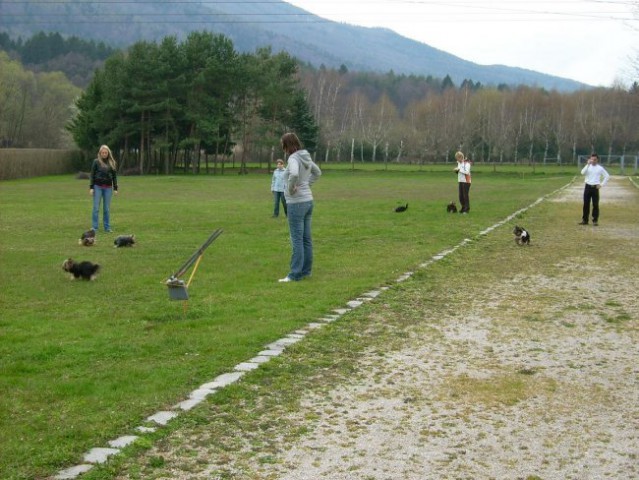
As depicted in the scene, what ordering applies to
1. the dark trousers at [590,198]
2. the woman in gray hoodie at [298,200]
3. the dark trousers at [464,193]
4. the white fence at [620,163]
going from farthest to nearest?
the white fence at [620,163] → the dark trousers at [464,193] → the dark trousers at [590,198] → the woman in gray hoodie at [298,200]

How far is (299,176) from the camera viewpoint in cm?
1125

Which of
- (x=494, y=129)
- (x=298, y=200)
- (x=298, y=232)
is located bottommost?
(x=298, y=232)

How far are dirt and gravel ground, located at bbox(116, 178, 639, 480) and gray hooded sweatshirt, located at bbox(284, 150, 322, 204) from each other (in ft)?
6.66

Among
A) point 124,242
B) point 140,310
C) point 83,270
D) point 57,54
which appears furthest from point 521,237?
point 57,54

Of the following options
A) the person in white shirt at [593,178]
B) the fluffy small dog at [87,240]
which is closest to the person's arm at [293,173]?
the fluffy small dog at [87,240]

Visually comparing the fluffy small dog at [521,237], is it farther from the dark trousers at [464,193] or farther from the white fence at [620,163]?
the white fence at [620,163]

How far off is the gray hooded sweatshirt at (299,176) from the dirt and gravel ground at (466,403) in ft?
6.66

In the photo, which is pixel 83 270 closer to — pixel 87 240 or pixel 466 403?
pixel 87 240

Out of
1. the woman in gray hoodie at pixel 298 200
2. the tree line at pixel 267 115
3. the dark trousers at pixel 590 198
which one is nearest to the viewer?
the woman in gray hoodie at pixel 298 200

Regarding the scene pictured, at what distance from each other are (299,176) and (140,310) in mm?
3302

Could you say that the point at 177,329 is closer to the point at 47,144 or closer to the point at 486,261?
the point at 486,261

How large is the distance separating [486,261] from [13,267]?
8.18 meters

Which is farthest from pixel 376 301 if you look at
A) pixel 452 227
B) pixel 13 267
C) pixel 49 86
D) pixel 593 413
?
pixel 49 86

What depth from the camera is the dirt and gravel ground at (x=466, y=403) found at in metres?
4.57
